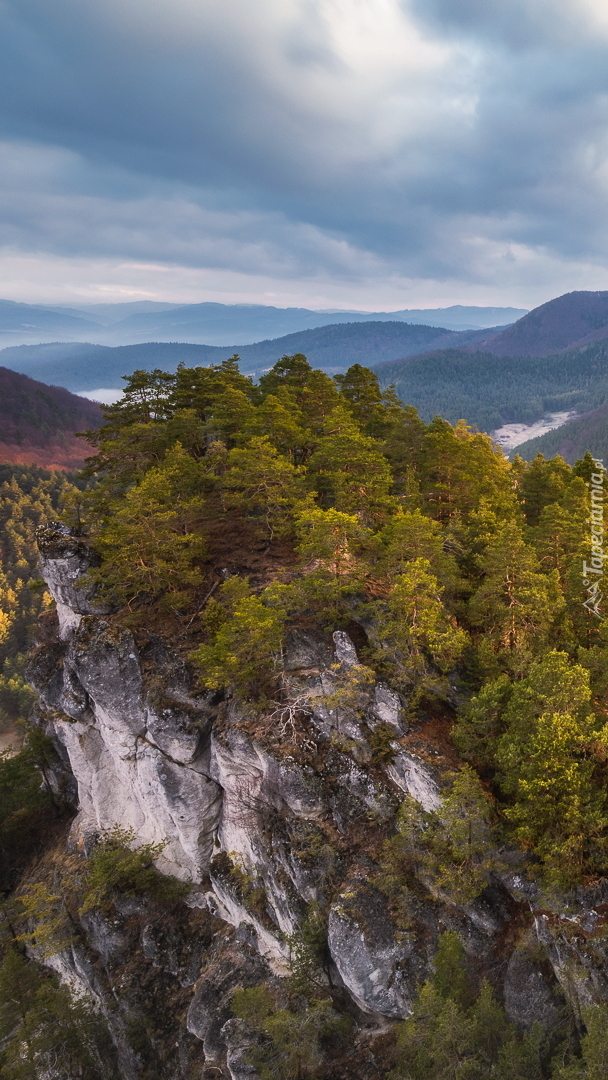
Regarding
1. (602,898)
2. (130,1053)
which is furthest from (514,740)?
(130,1053)

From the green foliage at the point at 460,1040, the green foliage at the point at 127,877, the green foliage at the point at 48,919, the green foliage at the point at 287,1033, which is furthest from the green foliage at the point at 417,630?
the green foliage at the point at 48,919

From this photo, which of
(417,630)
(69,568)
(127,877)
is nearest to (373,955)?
(417,630)

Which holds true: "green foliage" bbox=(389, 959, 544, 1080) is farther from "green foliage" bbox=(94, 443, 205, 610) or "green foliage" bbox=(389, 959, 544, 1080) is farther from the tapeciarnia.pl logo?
"green foliage" bbox=(94, 443, 205, 610)

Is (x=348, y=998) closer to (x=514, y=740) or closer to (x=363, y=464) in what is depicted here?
(x=514, y=740)

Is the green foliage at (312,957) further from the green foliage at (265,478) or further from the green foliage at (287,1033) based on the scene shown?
the green foliage at (265,478)

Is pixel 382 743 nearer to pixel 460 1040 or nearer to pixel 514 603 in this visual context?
pixel 514 603

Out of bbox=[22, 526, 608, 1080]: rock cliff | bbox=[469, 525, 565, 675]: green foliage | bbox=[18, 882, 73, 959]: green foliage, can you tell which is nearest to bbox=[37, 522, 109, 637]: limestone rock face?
bbox=[22, 526, 608, 1080]: rock cliff
